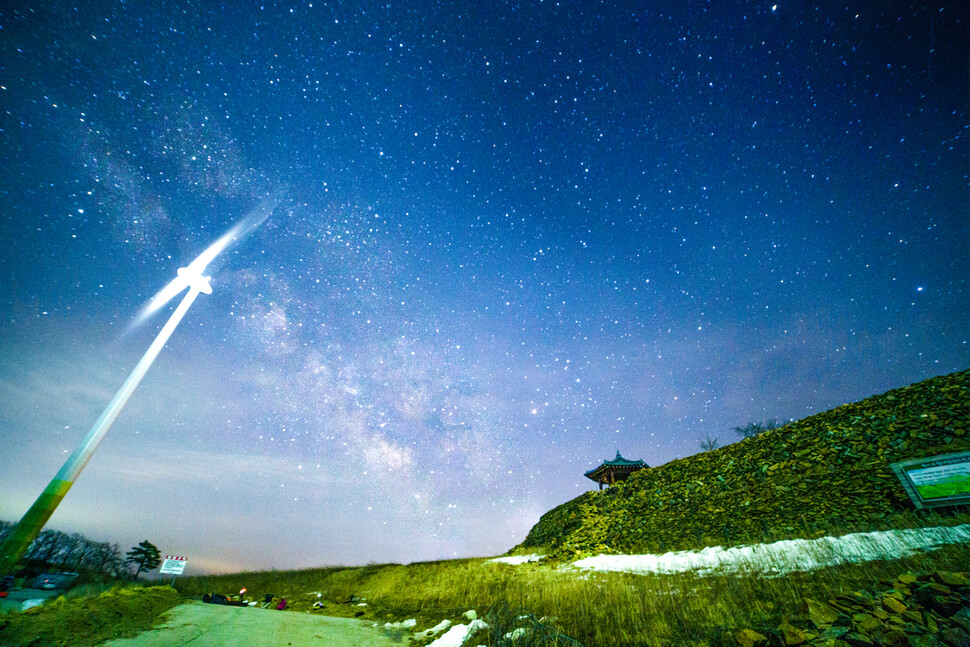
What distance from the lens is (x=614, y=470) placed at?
2650 cm

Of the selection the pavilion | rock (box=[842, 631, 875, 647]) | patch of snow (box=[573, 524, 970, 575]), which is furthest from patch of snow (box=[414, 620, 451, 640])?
the pavilion

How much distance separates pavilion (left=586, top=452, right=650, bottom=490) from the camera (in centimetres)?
2641

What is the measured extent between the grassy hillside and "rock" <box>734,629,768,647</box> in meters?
9.38

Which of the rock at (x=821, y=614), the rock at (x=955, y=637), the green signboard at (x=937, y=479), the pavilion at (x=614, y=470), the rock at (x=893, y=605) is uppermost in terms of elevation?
the pavilion at (x=614, y=470)

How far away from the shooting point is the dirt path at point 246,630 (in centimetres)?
575

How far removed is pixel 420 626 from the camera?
7801 mm

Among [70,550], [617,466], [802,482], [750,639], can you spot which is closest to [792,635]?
[750,639]

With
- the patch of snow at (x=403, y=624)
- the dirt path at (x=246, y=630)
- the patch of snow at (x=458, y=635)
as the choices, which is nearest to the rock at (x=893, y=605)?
the patch of snow at (x=458, y=635)

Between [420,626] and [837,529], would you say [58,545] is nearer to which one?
[420,626]

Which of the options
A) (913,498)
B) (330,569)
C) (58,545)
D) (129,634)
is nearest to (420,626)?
(129,634)

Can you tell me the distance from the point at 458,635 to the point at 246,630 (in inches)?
163

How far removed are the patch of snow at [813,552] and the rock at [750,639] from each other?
5325 mm

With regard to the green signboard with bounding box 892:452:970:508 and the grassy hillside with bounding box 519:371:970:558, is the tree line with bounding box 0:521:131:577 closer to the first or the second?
the grassy hillside with bounding box 519:371:970:558

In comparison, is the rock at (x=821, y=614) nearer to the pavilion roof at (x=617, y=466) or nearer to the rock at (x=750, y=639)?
the rock at (x=750, y=639)
